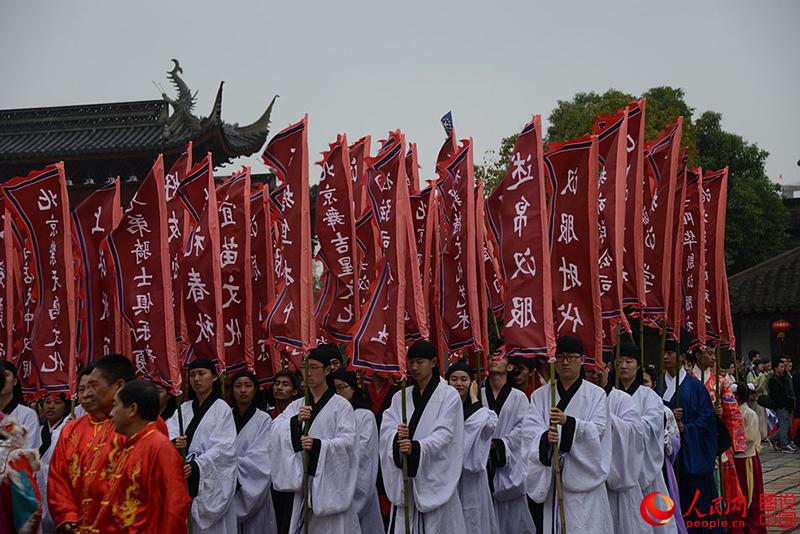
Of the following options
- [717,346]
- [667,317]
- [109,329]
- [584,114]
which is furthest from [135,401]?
[584,114]

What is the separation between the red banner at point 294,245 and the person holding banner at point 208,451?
82 centimetres

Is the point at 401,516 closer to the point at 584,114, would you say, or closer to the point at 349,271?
the point at 349,271

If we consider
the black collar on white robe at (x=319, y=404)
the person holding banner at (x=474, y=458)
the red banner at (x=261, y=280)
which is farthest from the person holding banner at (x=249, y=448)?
the person holding banner at (x=474, y=458)

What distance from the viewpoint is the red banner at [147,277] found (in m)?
8.32

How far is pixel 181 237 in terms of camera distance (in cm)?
1078

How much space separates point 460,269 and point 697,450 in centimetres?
326

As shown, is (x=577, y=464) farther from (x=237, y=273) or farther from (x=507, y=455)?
(x=237, y=273)

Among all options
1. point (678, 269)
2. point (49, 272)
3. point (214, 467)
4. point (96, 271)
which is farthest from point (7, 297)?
point (678, 269)

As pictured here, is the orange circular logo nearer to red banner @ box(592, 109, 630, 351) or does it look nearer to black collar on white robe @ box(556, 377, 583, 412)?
black collar on white robe @ box(556, 377, 583, 412)

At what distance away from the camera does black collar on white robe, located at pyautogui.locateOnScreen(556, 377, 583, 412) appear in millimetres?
7859

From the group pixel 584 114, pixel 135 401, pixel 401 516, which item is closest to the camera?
pixel 135 401

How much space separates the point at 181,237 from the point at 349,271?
2.21m

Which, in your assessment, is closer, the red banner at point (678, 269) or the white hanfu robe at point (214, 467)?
the white hanfu robe at point (214, 467)

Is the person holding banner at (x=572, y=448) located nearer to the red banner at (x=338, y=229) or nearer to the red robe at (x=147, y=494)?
the red banner at (x=338, y=229)
